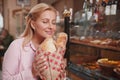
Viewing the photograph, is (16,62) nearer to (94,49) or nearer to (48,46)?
(48,46)

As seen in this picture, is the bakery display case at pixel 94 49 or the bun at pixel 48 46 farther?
the bakery display case at pixel 94 49

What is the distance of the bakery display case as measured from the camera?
2145 millimetres

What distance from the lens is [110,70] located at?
2.09m

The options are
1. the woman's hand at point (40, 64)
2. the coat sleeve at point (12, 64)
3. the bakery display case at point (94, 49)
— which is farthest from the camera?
the bakery display case at point (94, 49)

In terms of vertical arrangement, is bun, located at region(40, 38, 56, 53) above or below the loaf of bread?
above

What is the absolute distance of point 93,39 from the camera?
8.72ft

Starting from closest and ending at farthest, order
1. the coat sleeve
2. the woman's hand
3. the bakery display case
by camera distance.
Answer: the woman's hand → the coat sleeve → the bakery display case

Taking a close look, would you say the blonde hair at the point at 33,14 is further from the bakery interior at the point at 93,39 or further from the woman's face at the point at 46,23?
the bakery interior at the point at 93,39

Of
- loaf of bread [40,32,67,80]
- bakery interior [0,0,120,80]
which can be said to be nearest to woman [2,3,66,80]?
loaf of bread [40,32,67,80]

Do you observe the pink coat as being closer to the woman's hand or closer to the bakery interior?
the woman's hand

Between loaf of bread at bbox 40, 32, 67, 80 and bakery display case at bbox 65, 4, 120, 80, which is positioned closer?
loaf of bread at bbox 40, 32, 67, 80

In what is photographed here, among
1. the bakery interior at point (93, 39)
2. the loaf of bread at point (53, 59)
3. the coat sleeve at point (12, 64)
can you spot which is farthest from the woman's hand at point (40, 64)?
the bakery interior at point (93, 39)

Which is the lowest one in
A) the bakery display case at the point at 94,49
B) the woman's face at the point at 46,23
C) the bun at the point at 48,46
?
the bakery display case at the point at 94,49

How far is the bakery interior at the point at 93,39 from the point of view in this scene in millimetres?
2191
